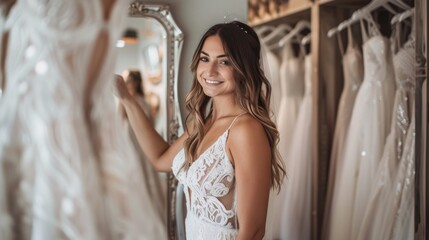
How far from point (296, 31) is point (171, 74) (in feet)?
3.26

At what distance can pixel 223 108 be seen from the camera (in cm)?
90

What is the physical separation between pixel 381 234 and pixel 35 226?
108 cm

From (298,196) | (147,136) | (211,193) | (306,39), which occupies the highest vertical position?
(306,39)

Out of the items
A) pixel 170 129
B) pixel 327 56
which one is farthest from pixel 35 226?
pixel 327 56

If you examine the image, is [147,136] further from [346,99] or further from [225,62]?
[346,99]

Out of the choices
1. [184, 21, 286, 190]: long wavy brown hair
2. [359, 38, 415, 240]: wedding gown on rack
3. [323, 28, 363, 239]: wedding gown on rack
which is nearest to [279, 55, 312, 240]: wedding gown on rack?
[323, 28, 363, 239]: wedding gown on rack

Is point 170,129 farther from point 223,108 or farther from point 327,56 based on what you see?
point 327,56

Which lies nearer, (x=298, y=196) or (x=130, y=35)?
(x=130, y=35)

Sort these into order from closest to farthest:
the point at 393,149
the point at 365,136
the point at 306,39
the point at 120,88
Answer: the point at 120,88 < the point at 393,149 < the point at 365,136 < the point at 306,39

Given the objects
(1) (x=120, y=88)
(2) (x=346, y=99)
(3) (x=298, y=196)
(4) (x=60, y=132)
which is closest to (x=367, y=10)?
(2) (x=346, y=99)

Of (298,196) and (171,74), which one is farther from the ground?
(171,74)

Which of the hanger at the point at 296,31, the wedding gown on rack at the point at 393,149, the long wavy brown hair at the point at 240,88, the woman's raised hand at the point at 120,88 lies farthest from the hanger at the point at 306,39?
the woman's raised hand at the point at 120,88

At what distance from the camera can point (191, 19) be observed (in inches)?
33.6

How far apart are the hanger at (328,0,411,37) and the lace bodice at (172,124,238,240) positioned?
0.81 meters
